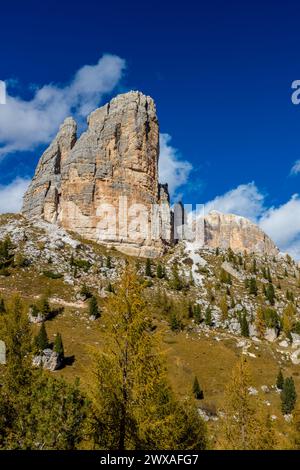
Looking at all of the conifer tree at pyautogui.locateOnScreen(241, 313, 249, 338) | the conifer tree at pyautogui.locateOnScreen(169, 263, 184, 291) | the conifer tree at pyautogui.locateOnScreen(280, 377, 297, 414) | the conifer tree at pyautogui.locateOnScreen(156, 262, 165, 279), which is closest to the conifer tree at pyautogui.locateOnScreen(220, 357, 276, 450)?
the conifer tree at pyautogui.locateOnScreen(280, 377, 297, 414)

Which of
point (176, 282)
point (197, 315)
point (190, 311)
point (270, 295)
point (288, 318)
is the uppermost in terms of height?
point (176, 282)

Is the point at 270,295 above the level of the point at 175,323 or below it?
above

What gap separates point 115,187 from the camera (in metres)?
138

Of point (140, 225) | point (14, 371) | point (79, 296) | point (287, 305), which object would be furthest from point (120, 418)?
point (140, 225)

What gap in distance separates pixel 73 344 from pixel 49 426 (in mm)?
53207

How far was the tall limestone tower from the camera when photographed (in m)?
133

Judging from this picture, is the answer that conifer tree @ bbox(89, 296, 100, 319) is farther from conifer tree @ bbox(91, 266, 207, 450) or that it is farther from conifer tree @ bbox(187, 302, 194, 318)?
conifer tree @ bbox(91, 266, 207, 450)

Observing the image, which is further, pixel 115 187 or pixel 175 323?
pixel 115 187

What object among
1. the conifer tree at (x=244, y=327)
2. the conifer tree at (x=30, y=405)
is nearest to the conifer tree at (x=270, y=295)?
the conifer tree at (x=244, y=327)

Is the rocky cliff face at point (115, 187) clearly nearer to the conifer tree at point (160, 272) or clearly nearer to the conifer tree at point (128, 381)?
the conifer tree at point (160, 272)

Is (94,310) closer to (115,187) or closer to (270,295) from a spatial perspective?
(270,295)

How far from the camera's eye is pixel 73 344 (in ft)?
229

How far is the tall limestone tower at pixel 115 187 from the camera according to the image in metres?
133

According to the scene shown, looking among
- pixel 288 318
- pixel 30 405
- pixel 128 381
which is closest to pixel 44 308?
pixel 288 318
